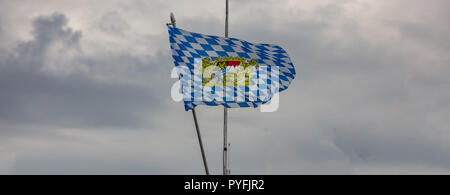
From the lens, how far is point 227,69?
40438mm

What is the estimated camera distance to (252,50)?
136ft

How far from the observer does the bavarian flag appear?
125 ft

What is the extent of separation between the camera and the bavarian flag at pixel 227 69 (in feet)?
125
